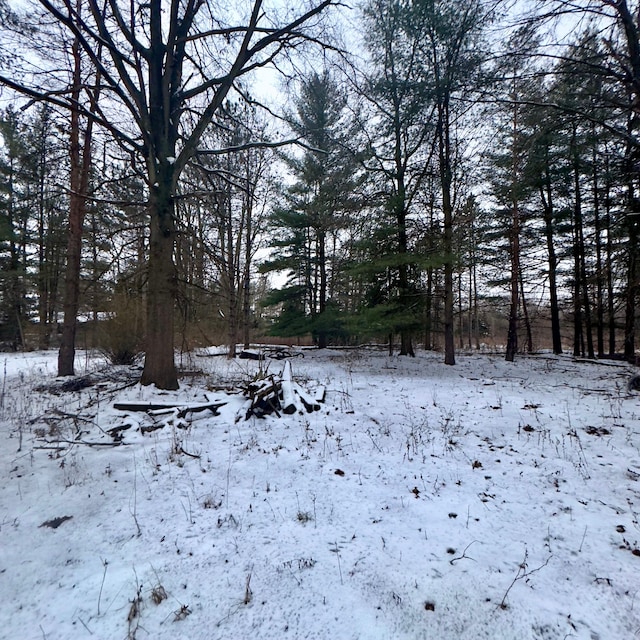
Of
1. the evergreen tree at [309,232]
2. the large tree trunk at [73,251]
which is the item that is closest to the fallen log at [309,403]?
the large tree trunk at [73,251]

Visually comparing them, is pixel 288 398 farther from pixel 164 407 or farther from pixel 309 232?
pixel 309 232

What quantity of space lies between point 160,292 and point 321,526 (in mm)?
5499

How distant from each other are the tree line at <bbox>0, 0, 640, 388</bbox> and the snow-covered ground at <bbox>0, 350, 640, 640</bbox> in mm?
3017

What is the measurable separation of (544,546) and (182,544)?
269cm

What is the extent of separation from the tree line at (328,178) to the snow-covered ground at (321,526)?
302 centimetres

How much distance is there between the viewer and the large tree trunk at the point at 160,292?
633 centimetres

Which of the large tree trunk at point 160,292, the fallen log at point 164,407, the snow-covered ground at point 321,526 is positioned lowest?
the snow-covered ground at point 321,526

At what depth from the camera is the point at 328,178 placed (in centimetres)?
1317

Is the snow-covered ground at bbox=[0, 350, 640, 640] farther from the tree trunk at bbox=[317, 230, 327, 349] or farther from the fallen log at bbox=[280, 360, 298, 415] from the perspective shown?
the tree trunk at bbox=[317, 230, 327, 349]

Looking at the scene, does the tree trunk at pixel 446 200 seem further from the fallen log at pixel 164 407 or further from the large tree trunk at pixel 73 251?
the large tree trunk at pixel 73 251

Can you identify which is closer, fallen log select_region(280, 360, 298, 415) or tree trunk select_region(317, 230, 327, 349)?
fallen log select_region(280, 360, 298, 415)

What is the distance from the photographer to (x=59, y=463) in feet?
12.0

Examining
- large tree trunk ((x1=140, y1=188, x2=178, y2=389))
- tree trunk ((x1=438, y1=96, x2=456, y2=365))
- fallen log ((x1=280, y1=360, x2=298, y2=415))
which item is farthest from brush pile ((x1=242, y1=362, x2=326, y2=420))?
tree trunk ((x1=438, y1=96, x2=456, y2=365))

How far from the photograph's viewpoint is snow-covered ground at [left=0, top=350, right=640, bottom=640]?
1757 millimetres
